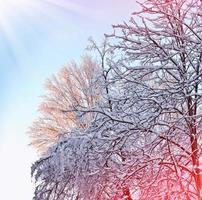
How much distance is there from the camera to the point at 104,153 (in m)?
5.18

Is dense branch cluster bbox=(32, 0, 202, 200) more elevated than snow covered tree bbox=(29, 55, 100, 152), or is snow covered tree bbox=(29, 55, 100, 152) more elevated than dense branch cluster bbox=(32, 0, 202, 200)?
snow covered tree bbox=(29, 55, 100, 152)

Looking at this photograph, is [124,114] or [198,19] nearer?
[124,114]

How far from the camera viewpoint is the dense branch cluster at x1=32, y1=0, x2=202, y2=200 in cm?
479

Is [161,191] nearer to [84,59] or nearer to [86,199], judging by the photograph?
[86,199]

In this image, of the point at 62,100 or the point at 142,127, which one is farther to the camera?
the point at 62,100

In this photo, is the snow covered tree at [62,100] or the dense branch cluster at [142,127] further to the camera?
the snow covered tree at [62,100]

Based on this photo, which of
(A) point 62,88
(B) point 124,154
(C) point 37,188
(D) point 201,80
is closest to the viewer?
(D) point 201,80

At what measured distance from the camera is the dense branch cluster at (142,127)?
4.79m

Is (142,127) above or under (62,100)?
under

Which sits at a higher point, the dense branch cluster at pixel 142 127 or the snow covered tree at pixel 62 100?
the snow covered tree at pixel 62 100

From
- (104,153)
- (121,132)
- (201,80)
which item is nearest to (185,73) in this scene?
(201,80)

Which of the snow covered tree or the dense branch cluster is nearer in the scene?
the dense branch cluster

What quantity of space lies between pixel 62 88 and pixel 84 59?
4.67 ft

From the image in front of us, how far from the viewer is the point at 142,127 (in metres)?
4.79
